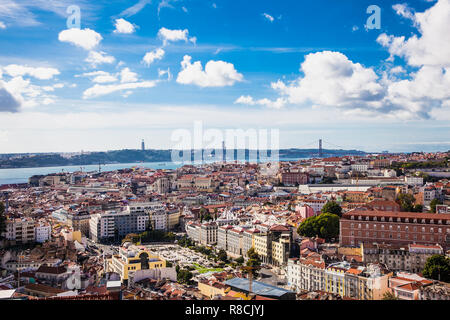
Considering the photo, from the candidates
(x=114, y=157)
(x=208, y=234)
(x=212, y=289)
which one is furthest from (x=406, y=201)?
(x=114, y=157)

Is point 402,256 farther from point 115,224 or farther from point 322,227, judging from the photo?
point 115,224

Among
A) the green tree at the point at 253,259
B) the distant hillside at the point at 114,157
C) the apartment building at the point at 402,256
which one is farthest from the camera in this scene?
the distant hillside at the point at 114,157

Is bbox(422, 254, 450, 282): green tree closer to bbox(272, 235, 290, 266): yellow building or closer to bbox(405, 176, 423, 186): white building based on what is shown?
bbox(272, 235, 290, 266): yellow building

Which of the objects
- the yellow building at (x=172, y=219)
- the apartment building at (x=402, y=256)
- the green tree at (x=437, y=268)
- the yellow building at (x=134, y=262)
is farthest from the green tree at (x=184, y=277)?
the yellow building at (x=172, y=219)

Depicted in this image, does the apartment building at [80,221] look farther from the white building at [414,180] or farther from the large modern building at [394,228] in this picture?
the white building at [414,180]

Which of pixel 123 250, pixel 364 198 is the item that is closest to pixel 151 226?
pixel 123 250
